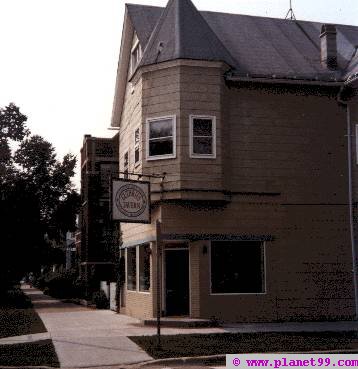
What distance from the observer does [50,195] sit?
5469 centimetres

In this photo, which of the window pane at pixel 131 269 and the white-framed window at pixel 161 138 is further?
A: the window pane at pixel 131 269

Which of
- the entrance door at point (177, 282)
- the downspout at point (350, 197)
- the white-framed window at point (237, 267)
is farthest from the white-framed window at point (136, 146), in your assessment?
the downspout at point (350, 197)

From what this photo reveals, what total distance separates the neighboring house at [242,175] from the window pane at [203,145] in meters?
0.03

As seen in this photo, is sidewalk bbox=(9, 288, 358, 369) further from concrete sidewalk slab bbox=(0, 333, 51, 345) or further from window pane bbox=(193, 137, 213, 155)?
window pane bbox=(193, 137, 213, 155)

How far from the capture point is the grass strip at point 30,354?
12.5 meters

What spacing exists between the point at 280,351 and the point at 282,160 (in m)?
10.0

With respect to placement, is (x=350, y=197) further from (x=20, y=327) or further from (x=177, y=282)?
(x=20, y=327)

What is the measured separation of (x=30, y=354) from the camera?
45.1ft

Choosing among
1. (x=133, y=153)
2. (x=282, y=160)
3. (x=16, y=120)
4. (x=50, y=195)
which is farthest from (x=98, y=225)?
(x=282, y=160)

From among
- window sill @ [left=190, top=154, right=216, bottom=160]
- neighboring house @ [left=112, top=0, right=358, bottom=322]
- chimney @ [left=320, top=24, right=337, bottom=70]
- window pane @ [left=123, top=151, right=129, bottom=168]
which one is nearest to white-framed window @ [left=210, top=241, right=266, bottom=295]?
neighboring house @ [left=112, top=0, right=358, bottom=322]

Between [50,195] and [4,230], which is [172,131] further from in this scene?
[50,195]

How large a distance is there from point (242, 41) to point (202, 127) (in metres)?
4.81

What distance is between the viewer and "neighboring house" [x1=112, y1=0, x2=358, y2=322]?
68.5 ft

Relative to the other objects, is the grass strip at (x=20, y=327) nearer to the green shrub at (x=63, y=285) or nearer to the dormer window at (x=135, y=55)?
the dormer window at (x=135, y=55)
